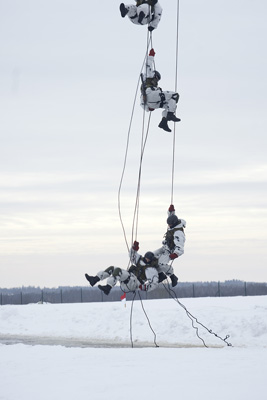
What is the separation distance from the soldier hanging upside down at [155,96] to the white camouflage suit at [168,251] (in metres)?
2.11

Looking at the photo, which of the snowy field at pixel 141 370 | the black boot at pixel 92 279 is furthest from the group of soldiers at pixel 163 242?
the snowy field at pixel 141 370

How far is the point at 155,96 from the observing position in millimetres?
14477

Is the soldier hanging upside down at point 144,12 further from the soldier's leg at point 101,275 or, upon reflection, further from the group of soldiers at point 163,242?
the soldier's leg at point 101,275

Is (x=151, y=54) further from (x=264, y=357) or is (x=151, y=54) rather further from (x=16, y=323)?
(x=16, y=323)

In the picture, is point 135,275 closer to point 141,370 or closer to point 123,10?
point 141,370

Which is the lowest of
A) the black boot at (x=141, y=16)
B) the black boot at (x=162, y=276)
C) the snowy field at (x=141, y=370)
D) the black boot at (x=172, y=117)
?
the snowy field at (x=141, y=370)

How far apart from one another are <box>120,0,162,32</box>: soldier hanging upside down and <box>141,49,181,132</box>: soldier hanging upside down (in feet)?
1.98

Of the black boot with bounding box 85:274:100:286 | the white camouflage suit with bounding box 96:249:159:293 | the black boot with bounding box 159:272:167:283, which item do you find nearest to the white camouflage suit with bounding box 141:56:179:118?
the white camouflage suit with bounding box 96:249:159:293

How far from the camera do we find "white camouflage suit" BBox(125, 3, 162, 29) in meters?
14.4

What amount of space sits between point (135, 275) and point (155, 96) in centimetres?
383

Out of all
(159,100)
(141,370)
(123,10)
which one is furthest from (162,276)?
(123,10)

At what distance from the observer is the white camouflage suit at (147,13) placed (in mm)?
14367

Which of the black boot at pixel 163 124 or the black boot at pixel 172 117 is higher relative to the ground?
the black boot at pixel 172 117

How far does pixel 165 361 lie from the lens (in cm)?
1410
